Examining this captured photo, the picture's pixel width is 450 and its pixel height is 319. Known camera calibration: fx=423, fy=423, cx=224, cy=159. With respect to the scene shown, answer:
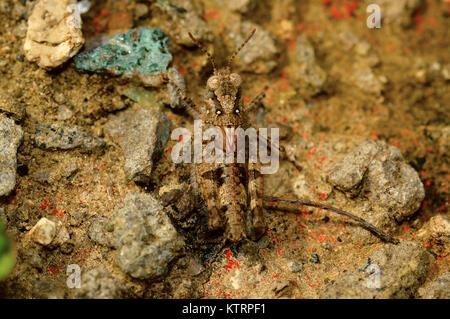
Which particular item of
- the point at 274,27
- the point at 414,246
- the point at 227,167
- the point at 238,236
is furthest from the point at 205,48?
the point at 414,246

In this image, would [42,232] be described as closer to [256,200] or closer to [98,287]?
[98,287]

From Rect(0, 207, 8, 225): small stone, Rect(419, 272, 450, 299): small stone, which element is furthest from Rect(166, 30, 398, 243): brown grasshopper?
Rect(0, 207, 8, 225): small stone

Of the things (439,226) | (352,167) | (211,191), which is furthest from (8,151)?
(439,226)

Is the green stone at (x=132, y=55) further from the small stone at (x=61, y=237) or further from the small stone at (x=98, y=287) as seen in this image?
the small stone at (x=98, y=287)

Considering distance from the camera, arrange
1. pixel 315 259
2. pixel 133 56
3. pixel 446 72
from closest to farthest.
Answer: pixel 315 259 → pixel 133 56 → pixel 446 72
